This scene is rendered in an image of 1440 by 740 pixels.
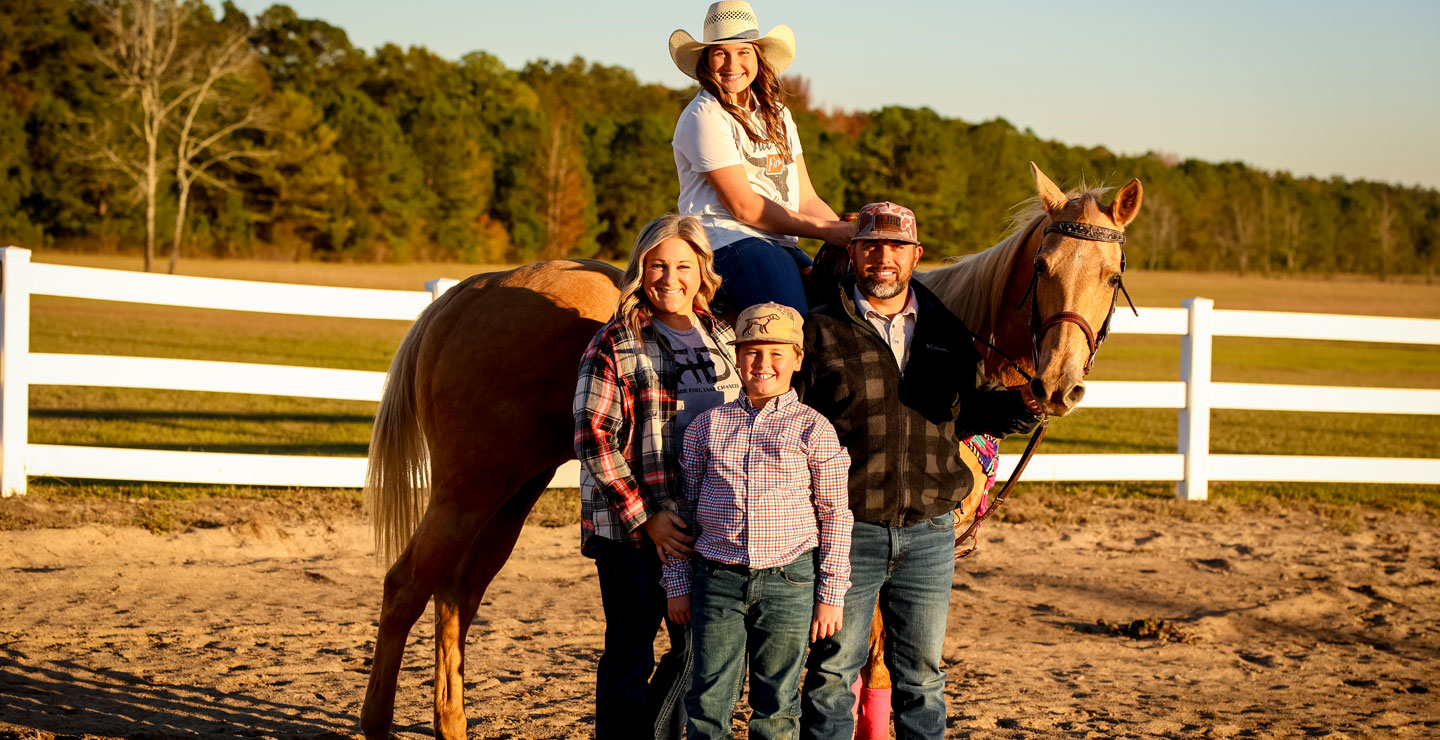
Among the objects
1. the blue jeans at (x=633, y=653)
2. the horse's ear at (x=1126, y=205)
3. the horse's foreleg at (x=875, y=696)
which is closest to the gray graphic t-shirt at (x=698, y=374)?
the blue jeans at (x=633, y=653)

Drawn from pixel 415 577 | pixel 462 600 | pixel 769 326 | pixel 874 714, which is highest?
pixel 769 326

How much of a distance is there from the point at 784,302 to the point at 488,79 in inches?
2460

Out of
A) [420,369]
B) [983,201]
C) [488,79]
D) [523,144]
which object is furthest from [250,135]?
[420,369]

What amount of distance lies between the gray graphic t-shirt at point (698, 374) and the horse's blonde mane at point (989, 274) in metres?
0.97

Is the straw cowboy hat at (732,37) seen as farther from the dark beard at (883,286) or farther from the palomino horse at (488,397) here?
the dark beard at (883,286)

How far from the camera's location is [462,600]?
12.7 feet

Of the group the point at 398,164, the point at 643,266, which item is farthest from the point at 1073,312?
the point at 398,164

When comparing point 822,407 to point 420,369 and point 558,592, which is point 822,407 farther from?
point 558,592

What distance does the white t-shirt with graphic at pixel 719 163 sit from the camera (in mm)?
3330

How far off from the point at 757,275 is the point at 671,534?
905mm

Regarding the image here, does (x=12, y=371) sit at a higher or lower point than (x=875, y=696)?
higher

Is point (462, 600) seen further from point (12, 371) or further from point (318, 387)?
point (12, 371)

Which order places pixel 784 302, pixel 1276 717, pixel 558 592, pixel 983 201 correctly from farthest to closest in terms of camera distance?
pixel 983 201
pixel 558 592
pixel 1276 717
pixel 784 302

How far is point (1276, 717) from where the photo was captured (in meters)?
4.16
